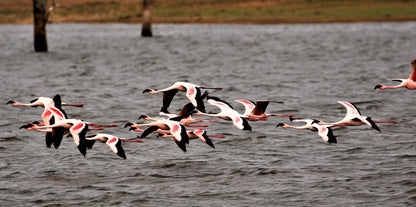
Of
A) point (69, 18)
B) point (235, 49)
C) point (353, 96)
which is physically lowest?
point (69, 18)

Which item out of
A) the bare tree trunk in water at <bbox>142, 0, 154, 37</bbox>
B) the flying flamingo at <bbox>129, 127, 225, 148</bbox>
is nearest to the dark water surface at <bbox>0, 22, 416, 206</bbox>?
the flying flamingo at <bbox>129, 127, 225, 148</bbox>

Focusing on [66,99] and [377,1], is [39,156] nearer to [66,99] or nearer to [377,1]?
[66,99]

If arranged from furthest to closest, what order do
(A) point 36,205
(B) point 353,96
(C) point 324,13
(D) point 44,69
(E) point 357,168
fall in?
(C) point 324,13
(D) point 44,69
(B) point 353,96
(E) point 357,168
(A) point 36,205

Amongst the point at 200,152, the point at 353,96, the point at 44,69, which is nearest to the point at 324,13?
the point at 44,69

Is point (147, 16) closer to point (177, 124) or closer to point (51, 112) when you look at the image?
point (51, 112)

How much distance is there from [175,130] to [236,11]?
78.0m

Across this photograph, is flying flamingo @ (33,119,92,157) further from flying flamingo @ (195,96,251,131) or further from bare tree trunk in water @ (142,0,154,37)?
bare tree trunk in water @ (142,0,154,37)

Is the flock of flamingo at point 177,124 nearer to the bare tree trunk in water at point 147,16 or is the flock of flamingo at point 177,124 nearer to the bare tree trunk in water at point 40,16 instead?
the bare tree trunk in water at point 40,16

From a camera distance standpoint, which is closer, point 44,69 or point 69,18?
point 44,69

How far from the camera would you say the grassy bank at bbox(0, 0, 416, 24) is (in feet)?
257

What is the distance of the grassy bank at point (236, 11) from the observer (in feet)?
257

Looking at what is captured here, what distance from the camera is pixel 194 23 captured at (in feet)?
277

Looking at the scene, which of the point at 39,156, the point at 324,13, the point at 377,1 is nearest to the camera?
the point at 39,156

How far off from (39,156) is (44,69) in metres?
18.3
